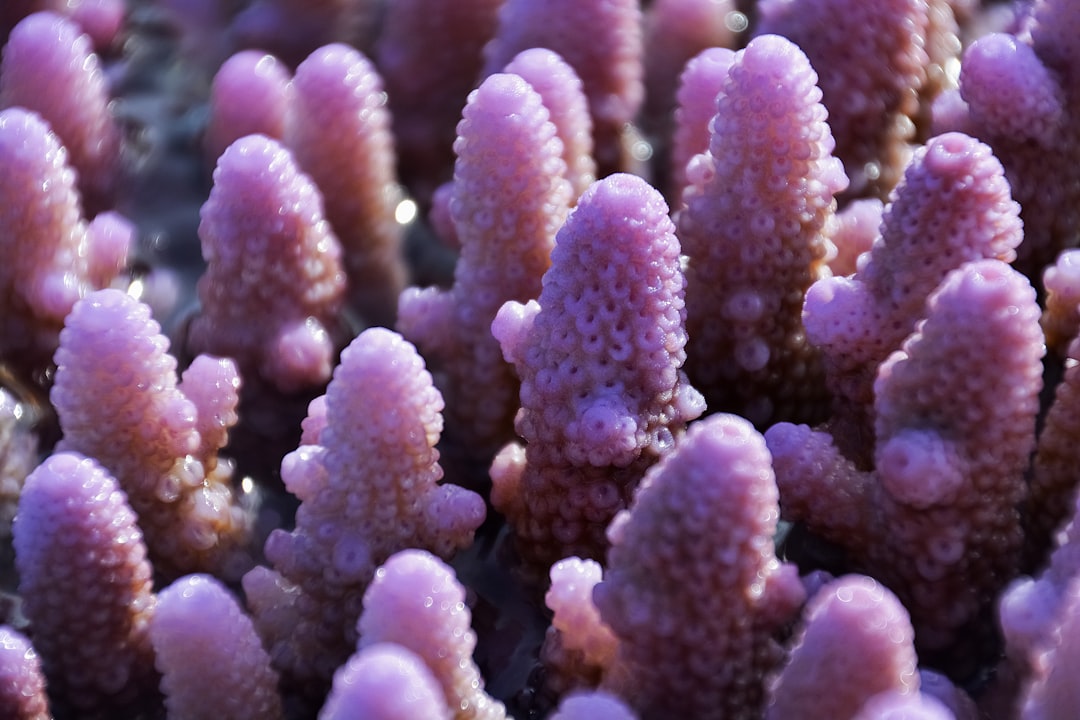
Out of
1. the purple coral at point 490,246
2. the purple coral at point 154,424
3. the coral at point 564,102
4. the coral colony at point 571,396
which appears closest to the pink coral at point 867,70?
the coral colony at point 571,396

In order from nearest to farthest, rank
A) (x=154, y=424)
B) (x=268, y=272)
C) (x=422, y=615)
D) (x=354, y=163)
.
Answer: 1. (x=422, y=615)
2. (x=154, y=424)
3. (x=268, y=272)
4. (x=354, y=163)

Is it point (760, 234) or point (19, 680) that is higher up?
point (760, 234)

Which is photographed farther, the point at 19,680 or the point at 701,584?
the point at 19,680

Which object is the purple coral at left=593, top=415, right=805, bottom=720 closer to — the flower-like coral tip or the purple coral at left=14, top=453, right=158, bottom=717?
the flower-like coral tip

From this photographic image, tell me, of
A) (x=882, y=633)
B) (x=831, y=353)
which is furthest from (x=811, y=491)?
(x=882, y=633)

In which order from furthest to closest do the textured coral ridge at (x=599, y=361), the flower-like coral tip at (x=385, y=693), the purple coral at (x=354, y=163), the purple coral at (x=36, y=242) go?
the purple coral at (x=354, y=163)
the purple coral at (x=36, y=242)
the textured coral ridge at (x=599, y=361)
the flower-like coral tip at (x=385, y=693)

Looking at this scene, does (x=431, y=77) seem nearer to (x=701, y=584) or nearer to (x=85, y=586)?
(x=85, y=586)

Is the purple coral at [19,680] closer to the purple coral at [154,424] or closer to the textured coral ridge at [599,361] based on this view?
the purple coral at [154,424]

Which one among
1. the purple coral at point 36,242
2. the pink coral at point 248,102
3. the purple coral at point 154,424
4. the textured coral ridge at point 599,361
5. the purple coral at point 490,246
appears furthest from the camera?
the pink coral at point 248,102

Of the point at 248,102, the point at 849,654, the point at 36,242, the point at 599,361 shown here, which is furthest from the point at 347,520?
the point at 248,102
